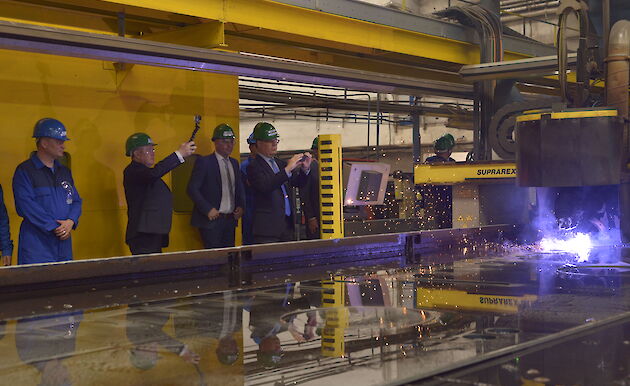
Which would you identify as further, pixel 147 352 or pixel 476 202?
pixel 476 202

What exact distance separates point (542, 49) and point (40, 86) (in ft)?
21.8

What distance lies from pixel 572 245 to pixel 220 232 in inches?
109

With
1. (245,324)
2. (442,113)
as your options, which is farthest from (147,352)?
(442,113)

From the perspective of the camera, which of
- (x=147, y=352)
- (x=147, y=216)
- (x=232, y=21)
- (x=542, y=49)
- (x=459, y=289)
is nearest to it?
(x=147, y=352)

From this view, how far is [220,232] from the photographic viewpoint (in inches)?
255

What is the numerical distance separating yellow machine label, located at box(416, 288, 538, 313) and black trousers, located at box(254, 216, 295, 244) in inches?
94.2

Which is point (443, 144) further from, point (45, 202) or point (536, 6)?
point (536, 6)

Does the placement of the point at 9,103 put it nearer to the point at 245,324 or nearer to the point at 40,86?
the point at 40,86

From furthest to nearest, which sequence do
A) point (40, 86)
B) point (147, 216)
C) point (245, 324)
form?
point (40, 86) → point (147, 216) → point (245, 324)

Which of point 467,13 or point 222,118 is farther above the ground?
point 467,13

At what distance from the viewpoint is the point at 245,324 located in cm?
334

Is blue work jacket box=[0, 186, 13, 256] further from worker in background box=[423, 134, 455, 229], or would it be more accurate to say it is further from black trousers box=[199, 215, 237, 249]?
worker in background box=[423, 134, 455, 229]

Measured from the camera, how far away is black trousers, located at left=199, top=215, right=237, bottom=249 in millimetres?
6438

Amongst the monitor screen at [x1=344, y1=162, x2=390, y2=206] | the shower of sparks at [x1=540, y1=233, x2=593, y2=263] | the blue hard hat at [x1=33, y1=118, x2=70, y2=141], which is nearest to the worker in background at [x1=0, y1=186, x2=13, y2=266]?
the blue hard hat at [x1=33, y1=118, x2=70, y2=141]
